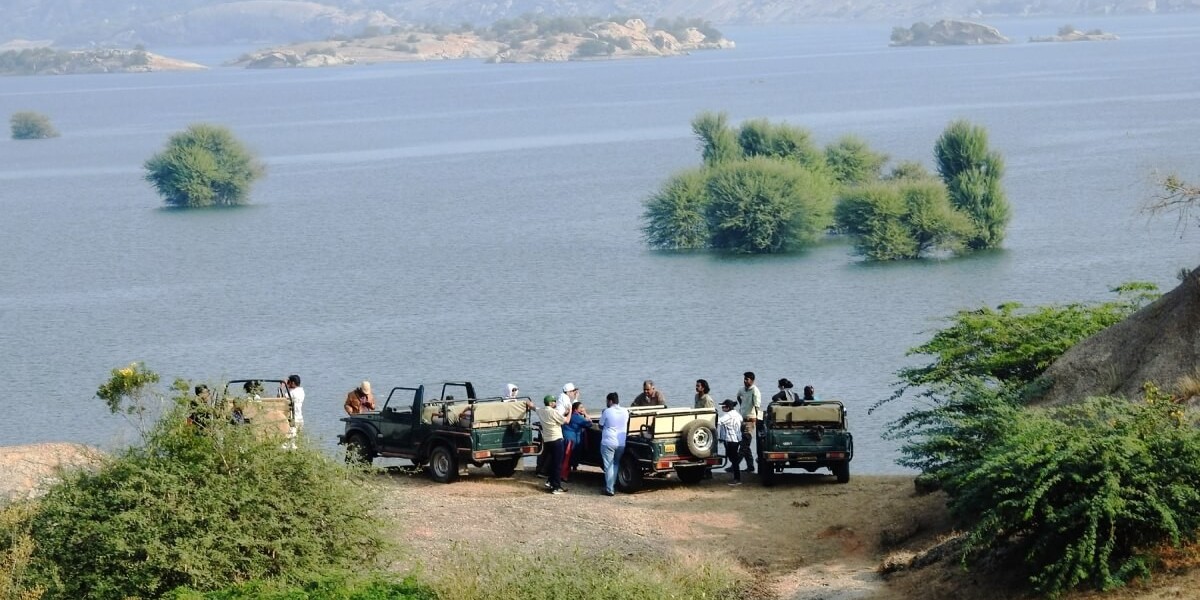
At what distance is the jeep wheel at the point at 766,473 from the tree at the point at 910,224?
51.3 metres

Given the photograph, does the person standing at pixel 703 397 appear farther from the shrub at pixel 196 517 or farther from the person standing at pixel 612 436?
the shrub at pixel 196 517

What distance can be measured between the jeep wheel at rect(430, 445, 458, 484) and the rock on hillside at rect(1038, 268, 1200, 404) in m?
8.66

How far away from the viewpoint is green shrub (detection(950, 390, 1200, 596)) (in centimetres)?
1805

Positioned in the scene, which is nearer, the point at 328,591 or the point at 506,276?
the point at 328,591

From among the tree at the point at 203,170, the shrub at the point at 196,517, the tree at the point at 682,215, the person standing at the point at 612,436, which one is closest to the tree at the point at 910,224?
the tree at the point at 682,215

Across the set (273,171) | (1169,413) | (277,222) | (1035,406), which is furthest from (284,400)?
(273,171)

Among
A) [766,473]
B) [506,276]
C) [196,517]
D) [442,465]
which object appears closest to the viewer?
[196,517]

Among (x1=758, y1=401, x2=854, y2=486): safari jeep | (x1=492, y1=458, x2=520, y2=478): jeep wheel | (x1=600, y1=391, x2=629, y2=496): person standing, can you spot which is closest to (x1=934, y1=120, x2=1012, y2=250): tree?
(x1=758, y1=401, x2=854, y2=486): safari jeep

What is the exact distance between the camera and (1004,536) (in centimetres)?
1936

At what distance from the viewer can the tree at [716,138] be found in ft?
309

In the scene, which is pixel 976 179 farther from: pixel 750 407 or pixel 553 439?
pixel 553 439

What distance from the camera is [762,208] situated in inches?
3201

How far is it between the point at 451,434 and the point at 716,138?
70133 mm

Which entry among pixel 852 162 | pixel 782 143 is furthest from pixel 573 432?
pixel 852 162
